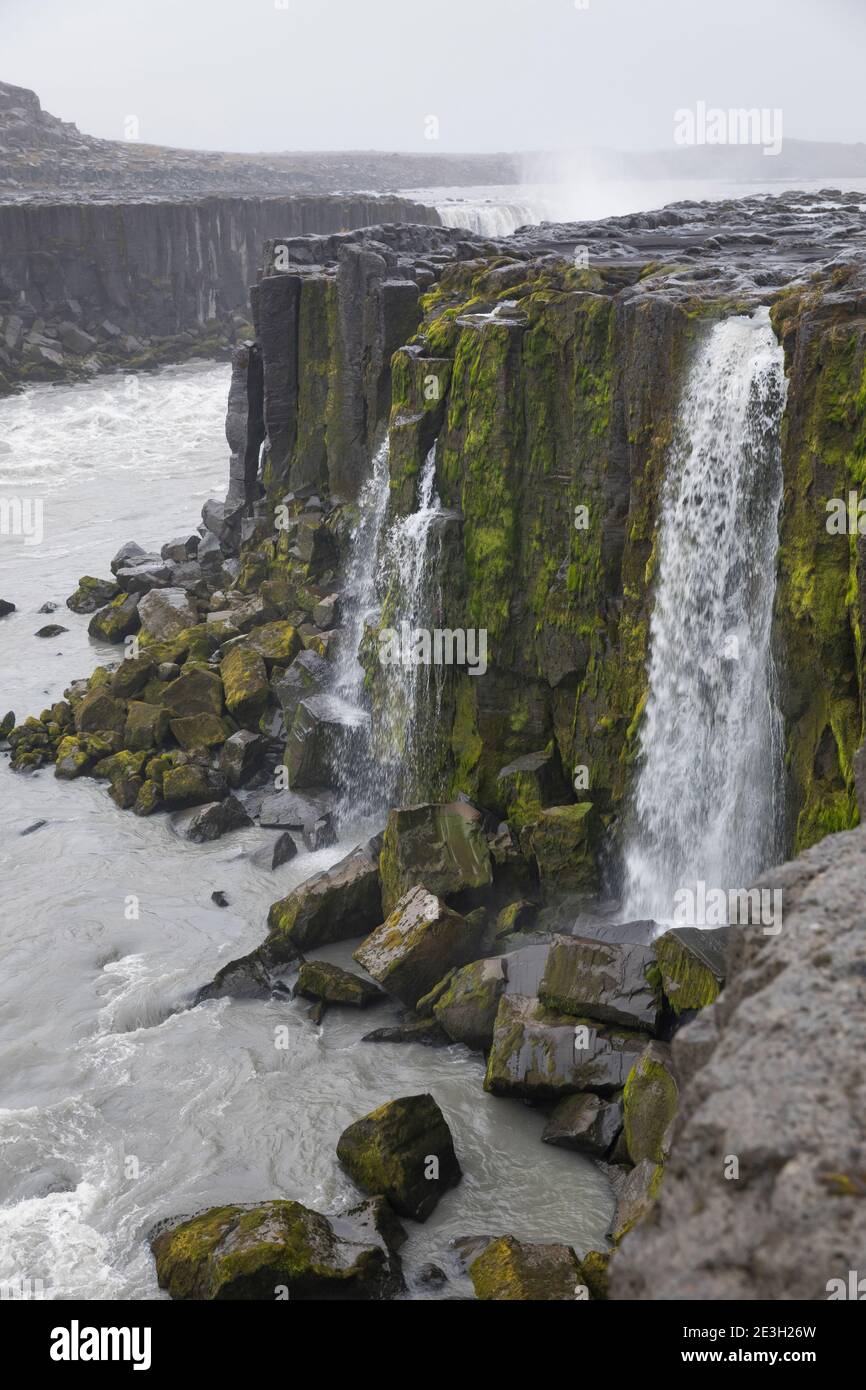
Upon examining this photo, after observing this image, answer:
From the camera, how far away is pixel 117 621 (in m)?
26.8

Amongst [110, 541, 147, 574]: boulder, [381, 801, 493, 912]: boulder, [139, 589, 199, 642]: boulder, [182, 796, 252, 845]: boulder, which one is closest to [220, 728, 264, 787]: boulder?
[182, 796, 252, 845]: boulder

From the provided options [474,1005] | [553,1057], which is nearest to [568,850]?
[474,1005]

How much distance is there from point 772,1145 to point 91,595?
26.3 m

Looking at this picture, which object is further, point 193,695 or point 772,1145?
point 193,695

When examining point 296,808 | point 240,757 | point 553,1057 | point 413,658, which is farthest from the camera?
point 240,757

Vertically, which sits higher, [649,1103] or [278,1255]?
[649,1103]

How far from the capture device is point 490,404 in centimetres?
1716

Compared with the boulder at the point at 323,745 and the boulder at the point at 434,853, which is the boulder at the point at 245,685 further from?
the boulder at the point at 434,853

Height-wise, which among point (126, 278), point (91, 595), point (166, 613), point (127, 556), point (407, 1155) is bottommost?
point (407, 1155)

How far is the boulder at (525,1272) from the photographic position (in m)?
9.61

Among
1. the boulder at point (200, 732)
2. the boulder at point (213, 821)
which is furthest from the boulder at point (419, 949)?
the boulder at point (200, 732)

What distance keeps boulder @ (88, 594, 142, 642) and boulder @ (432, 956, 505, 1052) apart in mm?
15257

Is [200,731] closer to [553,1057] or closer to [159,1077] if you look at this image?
[159,1077]

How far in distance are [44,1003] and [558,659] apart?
7744mm
